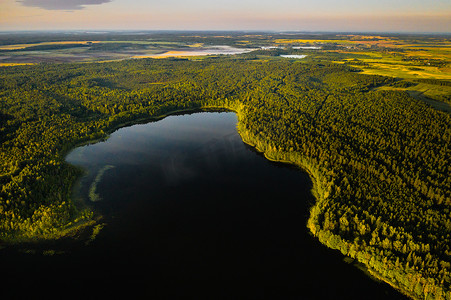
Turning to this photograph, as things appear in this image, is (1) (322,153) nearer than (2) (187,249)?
No

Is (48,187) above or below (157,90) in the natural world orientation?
below

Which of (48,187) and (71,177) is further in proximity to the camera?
(71,177)

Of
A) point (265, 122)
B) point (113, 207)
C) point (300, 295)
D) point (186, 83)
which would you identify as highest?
point (186, 83)

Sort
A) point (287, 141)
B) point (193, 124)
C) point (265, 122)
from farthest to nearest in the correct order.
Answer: point (193, 124), point (265, 122), point (287, 141)

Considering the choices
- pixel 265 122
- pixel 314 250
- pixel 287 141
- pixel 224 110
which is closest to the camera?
pixel 314 250

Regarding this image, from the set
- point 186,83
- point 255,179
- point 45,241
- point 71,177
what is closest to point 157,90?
point 186,83

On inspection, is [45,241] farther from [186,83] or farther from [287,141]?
[186,83]

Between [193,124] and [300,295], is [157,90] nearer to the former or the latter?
[193,124]
